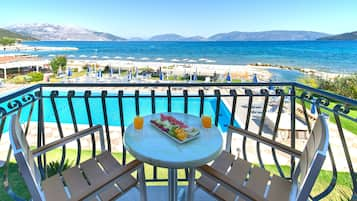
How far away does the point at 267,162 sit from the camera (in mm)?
4738

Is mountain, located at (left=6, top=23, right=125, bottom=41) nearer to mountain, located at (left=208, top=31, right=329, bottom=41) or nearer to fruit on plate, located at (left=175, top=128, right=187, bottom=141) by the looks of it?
mountain, located at (left=208, top=31, right=329, bottom=41)

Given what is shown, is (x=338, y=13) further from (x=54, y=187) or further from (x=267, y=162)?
(x=54, y=187)

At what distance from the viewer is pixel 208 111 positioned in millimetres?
10523

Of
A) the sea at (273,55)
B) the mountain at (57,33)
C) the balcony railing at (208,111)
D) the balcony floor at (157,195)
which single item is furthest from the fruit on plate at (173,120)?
the mountain at (57,33)

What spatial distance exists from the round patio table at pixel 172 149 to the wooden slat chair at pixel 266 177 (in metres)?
0.09

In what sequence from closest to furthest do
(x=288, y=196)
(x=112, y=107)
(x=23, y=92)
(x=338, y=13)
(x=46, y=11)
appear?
1. (x=288, y=196)
2. (x=23, y=92)
3. (x=112, y=107)
4. (x=338, y=13)
5. (x=46, y=11)

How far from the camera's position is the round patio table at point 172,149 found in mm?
1122

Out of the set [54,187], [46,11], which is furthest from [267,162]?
[46,11]

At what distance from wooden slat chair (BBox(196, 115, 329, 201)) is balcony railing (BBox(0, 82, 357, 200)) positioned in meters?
0.37

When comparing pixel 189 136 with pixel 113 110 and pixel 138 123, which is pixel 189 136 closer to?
pixel 138 123

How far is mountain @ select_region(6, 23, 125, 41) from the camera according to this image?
236ft

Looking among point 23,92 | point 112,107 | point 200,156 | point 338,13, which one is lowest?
point 112,107

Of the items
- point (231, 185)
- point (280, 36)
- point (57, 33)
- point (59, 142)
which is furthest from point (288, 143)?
point (57, 33)

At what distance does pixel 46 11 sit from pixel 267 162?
38.9 meters
